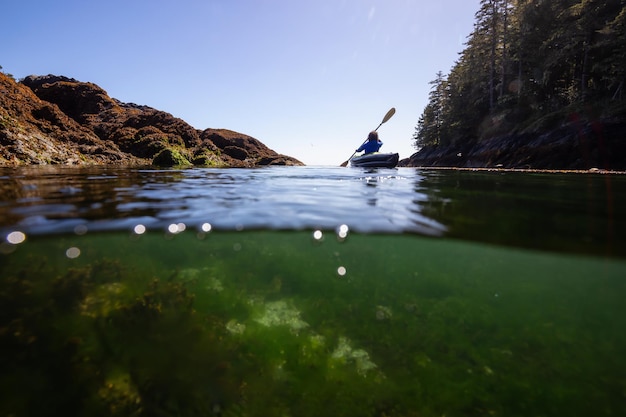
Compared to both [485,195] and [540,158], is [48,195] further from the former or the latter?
[540,158]

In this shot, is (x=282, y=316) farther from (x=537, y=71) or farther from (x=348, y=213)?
(x=537, y=71)

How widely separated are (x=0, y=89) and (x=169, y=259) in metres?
23.5

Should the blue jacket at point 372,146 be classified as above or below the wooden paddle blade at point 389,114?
below

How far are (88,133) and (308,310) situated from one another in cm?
2491

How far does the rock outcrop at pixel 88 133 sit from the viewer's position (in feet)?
52.8

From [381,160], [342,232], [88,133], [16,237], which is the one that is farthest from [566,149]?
[88,133]

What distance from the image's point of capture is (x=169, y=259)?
4.33m

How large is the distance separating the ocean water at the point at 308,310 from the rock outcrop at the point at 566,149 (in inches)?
727

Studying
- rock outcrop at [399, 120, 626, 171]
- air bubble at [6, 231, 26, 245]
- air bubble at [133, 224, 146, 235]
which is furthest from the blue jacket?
air bubble at [6, 231, 26, 245]

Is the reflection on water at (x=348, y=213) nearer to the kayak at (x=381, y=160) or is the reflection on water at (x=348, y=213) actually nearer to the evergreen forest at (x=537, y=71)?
the kayak at (x=381, y=160)

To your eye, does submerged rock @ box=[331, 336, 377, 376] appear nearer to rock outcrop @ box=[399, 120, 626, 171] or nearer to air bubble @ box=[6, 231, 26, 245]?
air bubble @ box=[6, 231, 26, 245]

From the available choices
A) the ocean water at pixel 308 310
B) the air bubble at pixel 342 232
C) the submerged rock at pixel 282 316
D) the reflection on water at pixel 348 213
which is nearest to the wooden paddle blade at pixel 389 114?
the reflection on water at pixel 348 213

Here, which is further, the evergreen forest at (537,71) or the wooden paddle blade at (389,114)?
the wooden paddle blade at (389,114)

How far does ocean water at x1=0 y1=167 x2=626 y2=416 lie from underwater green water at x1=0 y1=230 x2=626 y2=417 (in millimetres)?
17
